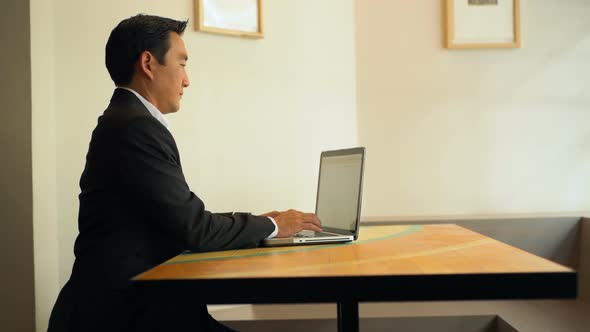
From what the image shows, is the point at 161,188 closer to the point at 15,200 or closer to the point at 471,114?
the point at 15,200

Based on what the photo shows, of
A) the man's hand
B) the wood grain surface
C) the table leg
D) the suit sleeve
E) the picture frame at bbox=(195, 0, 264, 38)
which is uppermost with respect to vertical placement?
the picture frame at bbox=(195, 0, 264, 38)

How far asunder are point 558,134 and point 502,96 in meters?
0.41

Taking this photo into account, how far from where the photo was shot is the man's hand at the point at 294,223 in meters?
1.97

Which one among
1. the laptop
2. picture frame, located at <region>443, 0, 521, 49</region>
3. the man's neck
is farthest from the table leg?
picture frame, located at <region>443, 0, 521, 49</region>

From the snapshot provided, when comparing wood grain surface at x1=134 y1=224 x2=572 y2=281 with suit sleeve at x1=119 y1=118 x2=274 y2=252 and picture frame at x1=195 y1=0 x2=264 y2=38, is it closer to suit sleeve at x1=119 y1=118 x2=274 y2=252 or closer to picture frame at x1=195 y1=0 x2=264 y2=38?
suit sleeve at x1=119 y1=118 x2=274 y2=252

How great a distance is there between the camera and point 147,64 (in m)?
1.95

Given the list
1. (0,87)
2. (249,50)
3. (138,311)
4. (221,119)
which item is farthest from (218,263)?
(249,50)

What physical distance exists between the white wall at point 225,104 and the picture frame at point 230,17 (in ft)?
0.16

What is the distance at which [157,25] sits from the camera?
1963 mm

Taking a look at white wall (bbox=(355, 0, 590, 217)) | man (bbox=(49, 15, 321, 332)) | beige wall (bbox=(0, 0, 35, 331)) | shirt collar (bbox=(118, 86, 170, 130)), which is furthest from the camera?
white wall (bbox=(355, 0, 590, 217))

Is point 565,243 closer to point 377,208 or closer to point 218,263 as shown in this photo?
point 377,208

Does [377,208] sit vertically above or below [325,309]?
above

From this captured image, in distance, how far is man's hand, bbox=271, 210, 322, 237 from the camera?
197 cm

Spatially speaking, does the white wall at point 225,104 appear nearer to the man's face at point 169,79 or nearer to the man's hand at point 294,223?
the man's face at point 169,79
